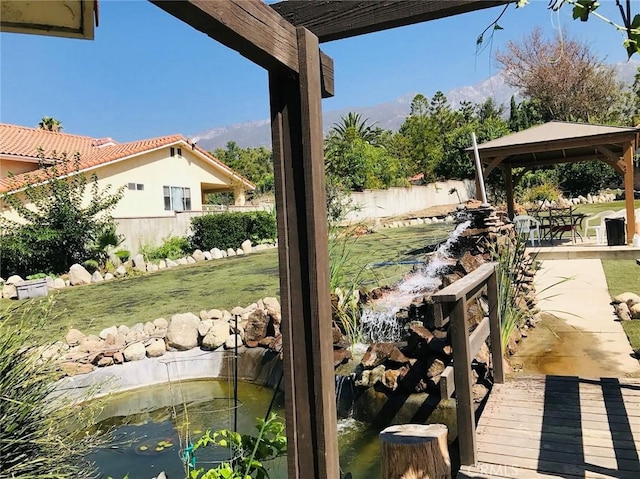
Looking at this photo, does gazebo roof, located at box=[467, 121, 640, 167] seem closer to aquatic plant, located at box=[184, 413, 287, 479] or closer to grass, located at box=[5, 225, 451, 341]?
grass, located at box=[5, 225, 451, 341]

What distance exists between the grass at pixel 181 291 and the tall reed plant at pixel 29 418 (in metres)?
3.29

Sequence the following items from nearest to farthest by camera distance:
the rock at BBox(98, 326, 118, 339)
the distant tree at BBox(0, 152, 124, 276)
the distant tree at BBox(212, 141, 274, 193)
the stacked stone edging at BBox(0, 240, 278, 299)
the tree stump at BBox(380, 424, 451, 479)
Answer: the tree stump at BBox(380, 424, 451, 479)
the rock at BBox(98, 326, 118, 339)
the stacked stone edging at BBox(0, 240, 278, 299)
the distant tree at BBox(0, 152, 124, 276)
the distant tree at BBox(212, 141, 274, 193)

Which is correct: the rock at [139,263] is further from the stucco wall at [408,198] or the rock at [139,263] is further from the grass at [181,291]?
the stucco wall at [408,198]

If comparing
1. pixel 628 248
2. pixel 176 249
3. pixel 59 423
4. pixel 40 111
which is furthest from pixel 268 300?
pixel 40 111

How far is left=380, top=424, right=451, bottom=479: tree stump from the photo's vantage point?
2.27 meters

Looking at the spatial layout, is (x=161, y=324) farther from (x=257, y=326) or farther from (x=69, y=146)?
(x=69, y=146)

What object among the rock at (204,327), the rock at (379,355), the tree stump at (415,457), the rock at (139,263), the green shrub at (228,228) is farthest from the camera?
the green shrub at (228,228)

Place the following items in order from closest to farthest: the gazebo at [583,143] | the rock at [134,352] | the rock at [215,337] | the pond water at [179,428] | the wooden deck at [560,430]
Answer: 1. the wooden deck at [560,430]
2. the pond water at [179,428]
3. the rock at [134,352]
4. the rock at [215,337]
5. the gazebo at [583,143]

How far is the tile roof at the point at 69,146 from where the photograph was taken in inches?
652

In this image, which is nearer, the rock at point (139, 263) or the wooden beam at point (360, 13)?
the wooden beam at point (360, 13)

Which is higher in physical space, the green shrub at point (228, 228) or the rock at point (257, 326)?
the green shrub at point (228, 228)

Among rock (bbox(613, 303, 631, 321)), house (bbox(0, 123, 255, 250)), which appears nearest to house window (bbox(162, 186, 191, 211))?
house (bbox(0, 123, 255, 250))

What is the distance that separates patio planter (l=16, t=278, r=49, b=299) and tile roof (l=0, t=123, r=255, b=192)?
5.21 meters

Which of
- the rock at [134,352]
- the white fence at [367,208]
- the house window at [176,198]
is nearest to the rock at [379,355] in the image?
the rock at [134,352]
